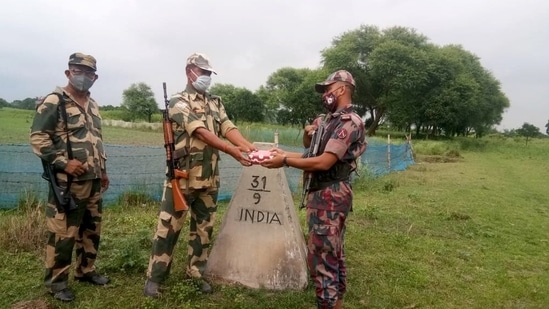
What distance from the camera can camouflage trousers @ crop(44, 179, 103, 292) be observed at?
3578 mm

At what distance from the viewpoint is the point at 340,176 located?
3.29m

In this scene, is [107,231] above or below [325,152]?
below

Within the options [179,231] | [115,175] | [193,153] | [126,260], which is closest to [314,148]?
[193,153]

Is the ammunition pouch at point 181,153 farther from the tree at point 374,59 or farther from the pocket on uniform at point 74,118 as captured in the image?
the tree at point 374,59

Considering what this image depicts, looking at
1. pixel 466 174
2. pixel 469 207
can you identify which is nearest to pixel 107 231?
pixel 469 207

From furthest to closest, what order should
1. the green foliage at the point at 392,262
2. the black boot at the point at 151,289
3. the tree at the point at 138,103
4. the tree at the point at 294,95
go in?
1. the tree at the point at 138,103
2. the tree at the point at 294,95
3. the green foliage at the point at 392,262
4. the black boot at the point at 151,289

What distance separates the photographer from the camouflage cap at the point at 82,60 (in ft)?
11.8

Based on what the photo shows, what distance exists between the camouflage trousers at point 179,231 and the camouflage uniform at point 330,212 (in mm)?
1052

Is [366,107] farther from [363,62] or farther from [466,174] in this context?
[466,174]

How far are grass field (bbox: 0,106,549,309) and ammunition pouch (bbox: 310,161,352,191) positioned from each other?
4.18ft

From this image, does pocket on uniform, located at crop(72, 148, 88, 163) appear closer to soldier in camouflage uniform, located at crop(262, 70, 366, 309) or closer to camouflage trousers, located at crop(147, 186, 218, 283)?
camouflage trousers, located at crop(147, 186, 218, 283)

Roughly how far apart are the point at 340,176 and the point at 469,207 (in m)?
6.90

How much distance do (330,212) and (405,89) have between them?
3835 centimetres

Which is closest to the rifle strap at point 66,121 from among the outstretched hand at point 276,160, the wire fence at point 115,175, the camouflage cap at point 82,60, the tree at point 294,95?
the camouflage cap at point 82,60
